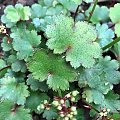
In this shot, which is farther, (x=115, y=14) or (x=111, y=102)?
(x=115, y=14)

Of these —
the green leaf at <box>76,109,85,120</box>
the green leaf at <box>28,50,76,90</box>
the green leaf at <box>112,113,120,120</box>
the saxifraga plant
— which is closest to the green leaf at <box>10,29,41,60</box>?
the saxifraga plant

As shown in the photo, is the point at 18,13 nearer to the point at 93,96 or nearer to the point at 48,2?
the point at 48,2

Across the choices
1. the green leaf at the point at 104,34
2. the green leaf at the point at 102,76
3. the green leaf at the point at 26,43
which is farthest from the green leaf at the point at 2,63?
the green leaf at the point at 104,34

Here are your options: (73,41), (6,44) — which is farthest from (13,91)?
(73,41)

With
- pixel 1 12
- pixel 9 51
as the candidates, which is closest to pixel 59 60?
pixel 9 51

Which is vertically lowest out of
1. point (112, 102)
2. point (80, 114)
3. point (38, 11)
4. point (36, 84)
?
point (80, 114)

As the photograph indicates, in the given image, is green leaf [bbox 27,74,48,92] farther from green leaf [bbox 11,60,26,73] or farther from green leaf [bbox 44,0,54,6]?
green leaf [bbox 44,0,54,6]
